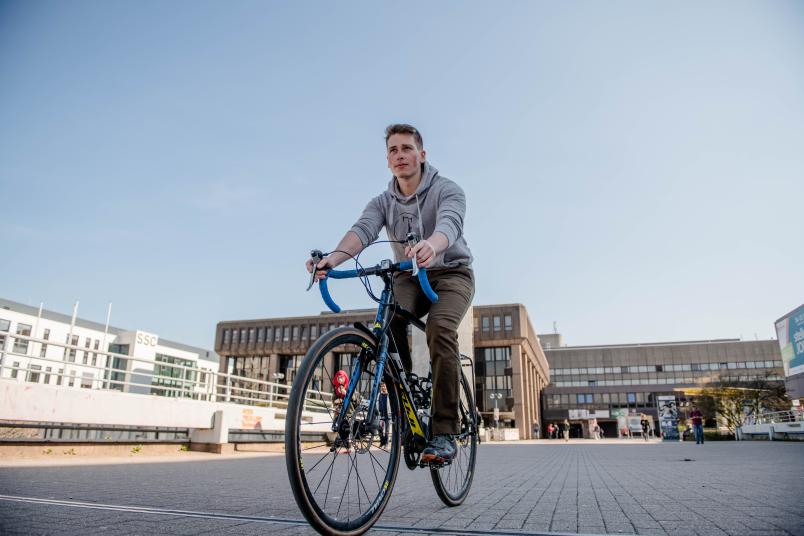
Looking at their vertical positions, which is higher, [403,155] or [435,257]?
[403,155]

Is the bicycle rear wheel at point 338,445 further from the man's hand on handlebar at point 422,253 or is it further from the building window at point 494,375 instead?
the building window at point 494,375

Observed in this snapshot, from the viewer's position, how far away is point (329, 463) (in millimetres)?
2289

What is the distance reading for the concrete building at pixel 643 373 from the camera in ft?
274

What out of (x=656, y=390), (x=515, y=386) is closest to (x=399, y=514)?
(x=515, y=386)

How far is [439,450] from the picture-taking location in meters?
2.75

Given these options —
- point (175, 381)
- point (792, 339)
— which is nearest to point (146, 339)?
point (175, 381)

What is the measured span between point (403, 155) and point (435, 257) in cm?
74

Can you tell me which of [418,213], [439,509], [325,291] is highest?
[418,213]

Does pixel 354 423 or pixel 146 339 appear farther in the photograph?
pixel 146 339

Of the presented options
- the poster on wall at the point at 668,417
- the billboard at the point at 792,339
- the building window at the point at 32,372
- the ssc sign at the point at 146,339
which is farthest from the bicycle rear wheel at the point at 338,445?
the ssc sign at the point at 146,339

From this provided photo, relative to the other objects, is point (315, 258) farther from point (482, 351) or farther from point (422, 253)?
point (482, 351)

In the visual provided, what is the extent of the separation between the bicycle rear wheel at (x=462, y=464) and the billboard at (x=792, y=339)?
111 feet

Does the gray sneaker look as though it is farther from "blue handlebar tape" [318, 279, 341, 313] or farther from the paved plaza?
"blue handlebar tape" [318, 279, 341, 313]

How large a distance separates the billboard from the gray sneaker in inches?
1371
